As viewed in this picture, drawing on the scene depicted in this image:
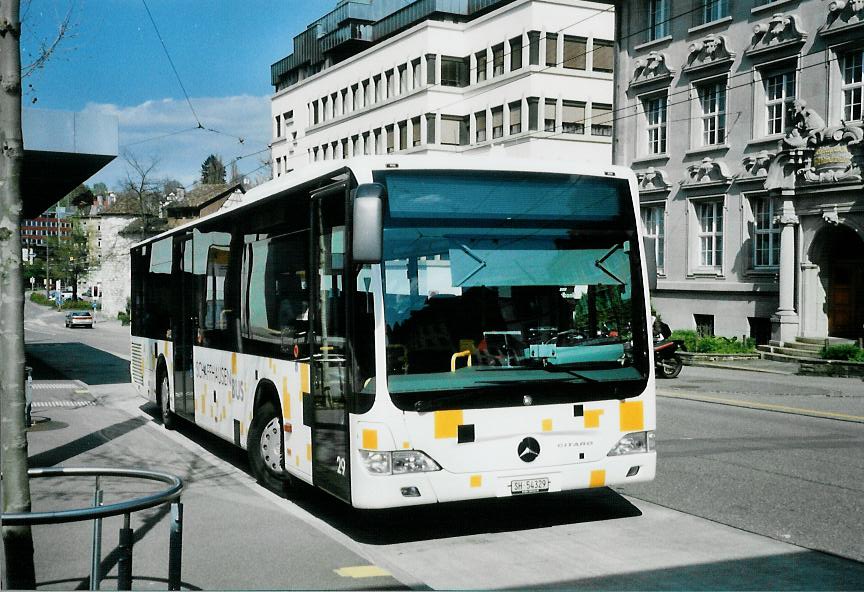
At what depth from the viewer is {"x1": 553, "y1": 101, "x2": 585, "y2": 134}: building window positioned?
166 ft

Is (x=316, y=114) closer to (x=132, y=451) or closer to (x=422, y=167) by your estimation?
(x=132, y=451)

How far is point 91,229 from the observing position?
123625 mm

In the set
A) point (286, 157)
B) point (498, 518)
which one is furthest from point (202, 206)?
point (498, 518)

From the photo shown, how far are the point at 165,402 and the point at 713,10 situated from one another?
84.8 ft

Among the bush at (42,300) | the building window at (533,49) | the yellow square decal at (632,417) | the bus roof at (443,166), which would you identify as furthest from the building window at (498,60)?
the bush at (42,300)

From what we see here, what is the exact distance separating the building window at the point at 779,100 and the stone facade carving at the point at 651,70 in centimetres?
461

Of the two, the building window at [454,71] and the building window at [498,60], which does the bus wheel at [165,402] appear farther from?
the building window at [454,71]

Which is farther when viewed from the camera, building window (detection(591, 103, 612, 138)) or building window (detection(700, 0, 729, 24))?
building window (detection(591, 103, 612, 138))

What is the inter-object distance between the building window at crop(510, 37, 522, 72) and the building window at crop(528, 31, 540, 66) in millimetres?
800

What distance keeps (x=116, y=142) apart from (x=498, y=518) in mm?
15681

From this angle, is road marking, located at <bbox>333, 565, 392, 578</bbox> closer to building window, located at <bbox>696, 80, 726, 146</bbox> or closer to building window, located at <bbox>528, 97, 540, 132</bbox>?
building window, located at <bbox>696, 80, 726, 146</bbox>

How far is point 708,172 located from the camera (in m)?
33.9

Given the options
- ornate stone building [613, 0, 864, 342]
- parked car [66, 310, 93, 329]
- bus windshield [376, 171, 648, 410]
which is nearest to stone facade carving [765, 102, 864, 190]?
ornate stone building [613, 0, 864, 342]

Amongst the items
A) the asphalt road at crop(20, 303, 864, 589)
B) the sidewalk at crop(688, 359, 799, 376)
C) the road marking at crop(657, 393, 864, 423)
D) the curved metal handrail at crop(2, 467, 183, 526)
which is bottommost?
the sidewalk at crop(688, 359, 799, 376)
